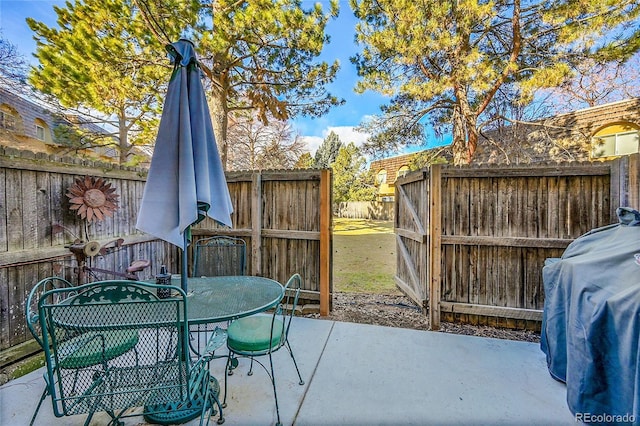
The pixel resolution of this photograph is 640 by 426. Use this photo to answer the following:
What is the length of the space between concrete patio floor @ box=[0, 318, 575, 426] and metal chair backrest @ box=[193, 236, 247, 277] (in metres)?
0.99

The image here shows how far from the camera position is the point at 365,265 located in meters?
6.80

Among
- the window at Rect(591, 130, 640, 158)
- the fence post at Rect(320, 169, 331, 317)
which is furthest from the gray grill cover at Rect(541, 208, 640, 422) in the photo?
the window at Rect(591, 130, 640, 158)

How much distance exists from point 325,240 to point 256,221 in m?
1.04

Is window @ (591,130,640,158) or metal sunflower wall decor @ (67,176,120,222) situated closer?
metal sunflower wall decor @ (67,176,120,222)

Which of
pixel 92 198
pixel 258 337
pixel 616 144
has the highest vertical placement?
pixel 616 144

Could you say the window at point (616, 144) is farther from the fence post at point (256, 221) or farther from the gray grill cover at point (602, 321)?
the fence post at point (256, 221)

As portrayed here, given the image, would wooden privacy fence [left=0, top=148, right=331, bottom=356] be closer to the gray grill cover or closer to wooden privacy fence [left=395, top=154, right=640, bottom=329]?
wooden privacy fence [left=395, top=154, right=640, bottom=329]

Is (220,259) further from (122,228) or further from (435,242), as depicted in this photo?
(435,242)

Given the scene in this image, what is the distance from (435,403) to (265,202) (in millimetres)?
2950

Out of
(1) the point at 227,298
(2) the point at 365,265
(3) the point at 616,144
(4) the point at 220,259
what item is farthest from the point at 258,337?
(3) the point at 616,144

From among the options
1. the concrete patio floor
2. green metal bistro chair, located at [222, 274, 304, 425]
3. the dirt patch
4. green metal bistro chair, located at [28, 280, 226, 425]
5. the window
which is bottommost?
the dirt patch

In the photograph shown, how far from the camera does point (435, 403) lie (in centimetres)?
204

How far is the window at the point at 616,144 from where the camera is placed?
7.20 metres

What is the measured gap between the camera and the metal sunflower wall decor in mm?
2997
